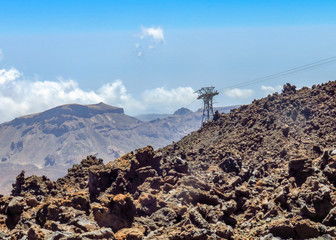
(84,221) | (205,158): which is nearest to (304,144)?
(205,158)

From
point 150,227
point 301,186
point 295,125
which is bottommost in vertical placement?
point 150,227

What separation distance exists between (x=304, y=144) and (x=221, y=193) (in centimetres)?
1562

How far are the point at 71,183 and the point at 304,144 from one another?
26.5 m

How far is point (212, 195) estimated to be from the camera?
2516 centimetres

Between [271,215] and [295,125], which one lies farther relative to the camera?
[295,125]

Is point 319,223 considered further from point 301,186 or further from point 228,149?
point 228,149

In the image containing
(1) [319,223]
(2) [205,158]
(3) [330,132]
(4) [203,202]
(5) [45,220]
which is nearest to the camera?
(1) [319,223]

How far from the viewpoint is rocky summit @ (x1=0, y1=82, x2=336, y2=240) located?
19688 millimetres

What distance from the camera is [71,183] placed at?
147 ft

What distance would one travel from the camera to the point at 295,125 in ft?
146

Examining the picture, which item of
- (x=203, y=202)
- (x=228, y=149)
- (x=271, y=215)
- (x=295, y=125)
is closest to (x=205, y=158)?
(x=228, y=149)

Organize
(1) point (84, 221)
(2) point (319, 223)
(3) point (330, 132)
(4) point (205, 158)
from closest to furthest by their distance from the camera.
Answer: (2) point (319, 223) → (1) point (84, 221) → (3) point (330, 132) → (4) point (205, 158)

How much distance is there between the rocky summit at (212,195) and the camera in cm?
1969

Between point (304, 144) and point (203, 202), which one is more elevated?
point (304, 144)
